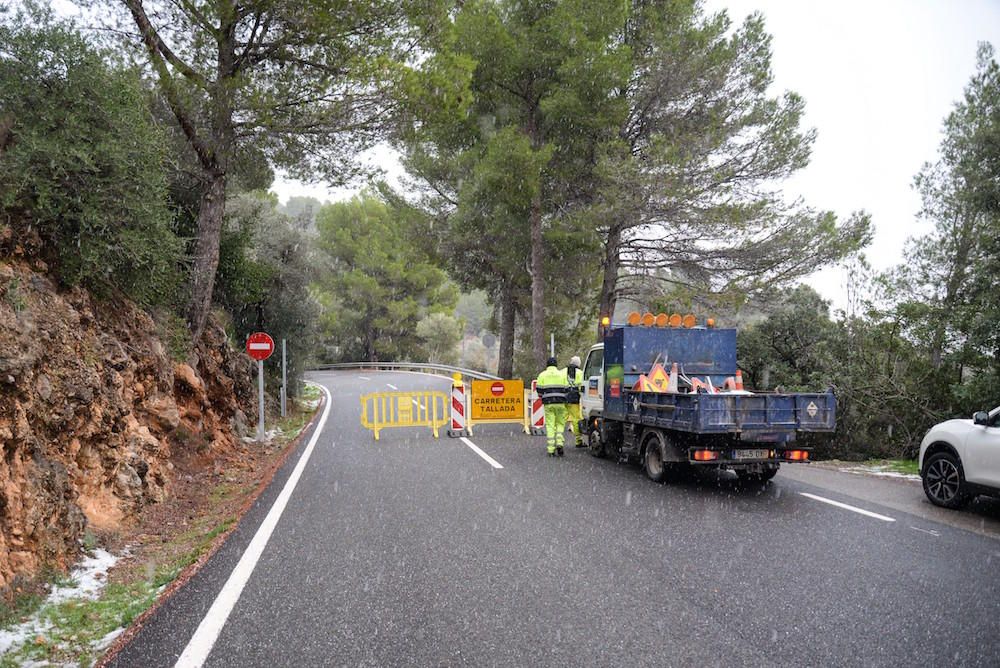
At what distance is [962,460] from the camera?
714 cm

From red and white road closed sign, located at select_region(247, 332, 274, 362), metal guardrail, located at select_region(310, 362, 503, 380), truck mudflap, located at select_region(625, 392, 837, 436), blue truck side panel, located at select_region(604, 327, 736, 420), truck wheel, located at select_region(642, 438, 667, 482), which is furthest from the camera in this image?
metal guardrail, located at select_region(310, 362, 503, 380)

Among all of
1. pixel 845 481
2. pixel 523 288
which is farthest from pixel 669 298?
pixel 845 481

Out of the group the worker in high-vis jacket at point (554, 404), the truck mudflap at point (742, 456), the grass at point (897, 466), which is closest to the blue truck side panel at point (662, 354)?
the worker in high-vis jacket at point (554, 404)

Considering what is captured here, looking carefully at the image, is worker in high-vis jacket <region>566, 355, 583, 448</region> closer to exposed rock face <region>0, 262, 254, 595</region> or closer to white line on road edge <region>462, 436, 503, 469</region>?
white line on road edge <region>462, 436, 503, 469</region>

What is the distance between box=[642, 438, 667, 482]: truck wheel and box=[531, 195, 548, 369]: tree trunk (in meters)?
Result: 11.9

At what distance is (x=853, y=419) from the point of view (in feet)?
45.5

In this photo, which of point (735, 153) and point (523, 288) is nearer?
point (735, 153)

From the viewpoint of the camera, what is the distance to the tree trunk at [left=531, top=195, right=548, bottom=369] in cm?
2086

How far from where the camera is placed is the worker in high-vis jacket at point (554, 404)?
1113cm

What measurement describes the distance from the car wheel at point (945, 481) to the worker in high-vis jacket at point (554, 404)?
5274mm

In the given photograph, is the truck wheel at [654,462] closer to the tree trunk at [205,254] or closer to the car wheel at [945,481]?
the car wheel at [945,481]

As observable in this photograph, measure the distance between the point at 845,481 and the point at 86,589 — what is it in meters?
9.24

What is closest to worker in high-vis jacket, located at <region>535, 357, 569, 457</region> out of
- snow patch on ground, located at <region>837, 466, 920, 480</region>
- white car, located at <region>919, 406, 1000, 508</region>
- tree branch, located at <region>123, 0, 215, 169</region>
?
snow patch on ground, located at <region>837, 466, 920, 480</region>

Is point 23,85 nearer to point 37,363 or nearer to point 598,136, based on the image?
point 37,363
